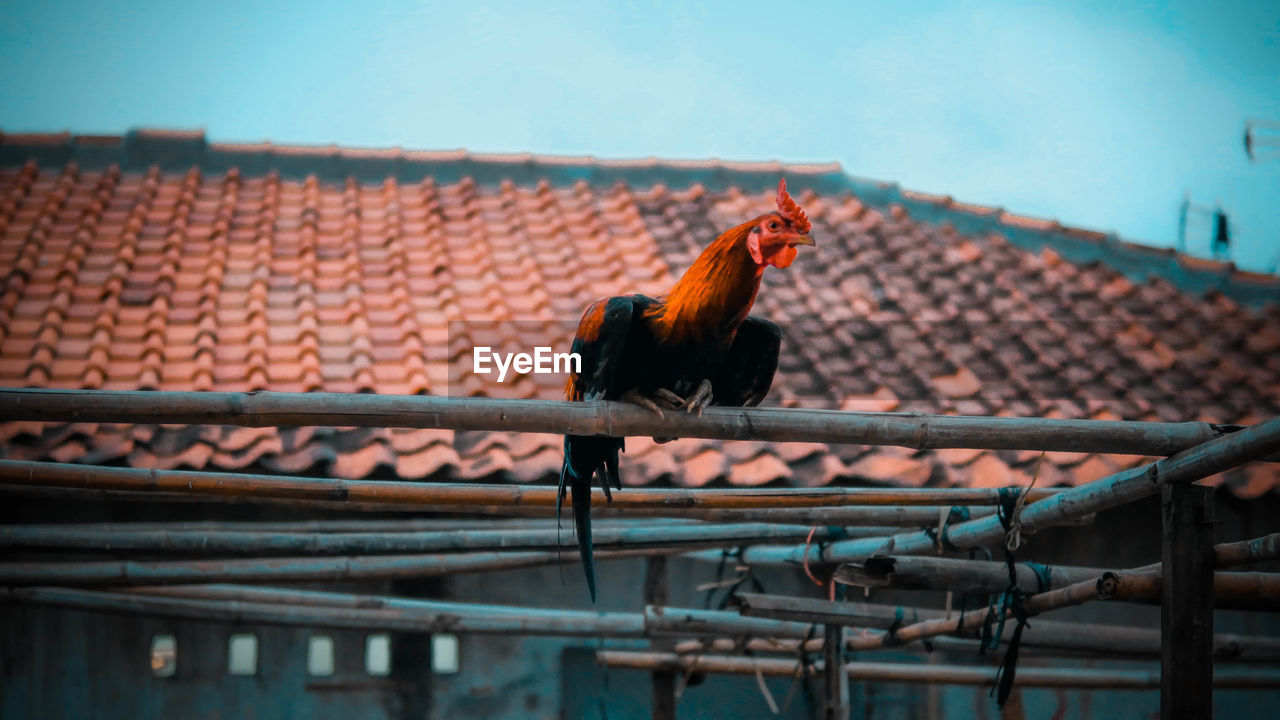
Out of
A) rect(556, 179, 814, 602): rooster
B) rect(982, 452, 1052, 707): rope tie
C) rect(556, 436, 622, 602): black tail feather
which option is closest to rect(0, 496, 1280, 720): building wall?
rect(982, 452, 1052, 707): rope tie

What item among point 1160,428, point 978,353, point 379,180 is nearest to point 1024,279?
point 978,353

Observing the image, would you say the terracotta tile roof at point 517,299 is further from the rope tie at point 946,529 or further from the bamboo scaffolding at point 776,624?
the rope tie at point 946,529

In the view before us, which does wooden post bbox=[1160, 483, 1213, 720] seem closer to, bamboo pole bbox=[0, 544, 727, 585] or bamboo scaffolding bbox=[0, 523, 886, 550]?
bamboo scaffolding bbox=[0, 523, 886, 550]

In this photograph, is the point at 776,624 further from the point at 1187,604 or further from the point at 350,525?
the point at 1187,604

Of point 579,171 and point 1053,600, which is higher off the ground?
point 579,171

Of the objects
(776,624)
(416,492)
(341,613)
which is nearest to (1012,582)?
(776,624)

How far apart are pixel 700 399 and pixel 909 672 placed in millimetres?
2298

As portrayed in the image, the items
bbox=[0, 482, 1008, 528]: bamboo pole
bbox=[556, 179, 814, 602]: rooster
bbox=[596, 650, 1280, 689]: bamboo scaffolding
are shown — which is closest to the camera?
bbox=[556, 179, 814, 602]: rooster

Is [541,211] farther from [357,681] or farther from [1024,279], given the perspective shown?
[357,681]

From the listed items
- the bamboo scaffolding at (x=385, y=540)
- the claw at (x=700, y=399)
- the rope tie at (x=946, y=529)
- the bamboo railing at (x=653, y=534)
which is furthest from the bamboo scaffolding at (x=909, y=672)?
the claw at (x=700, y=399)

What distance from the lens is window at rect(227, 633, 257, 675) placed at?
5246 millimetres

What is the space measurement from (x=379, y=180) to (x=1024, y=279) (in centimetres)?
427

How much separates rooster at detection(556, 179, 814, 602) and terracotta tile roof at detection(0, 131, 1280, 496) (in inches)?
71.9

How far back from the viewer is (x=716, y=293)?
3133mm
